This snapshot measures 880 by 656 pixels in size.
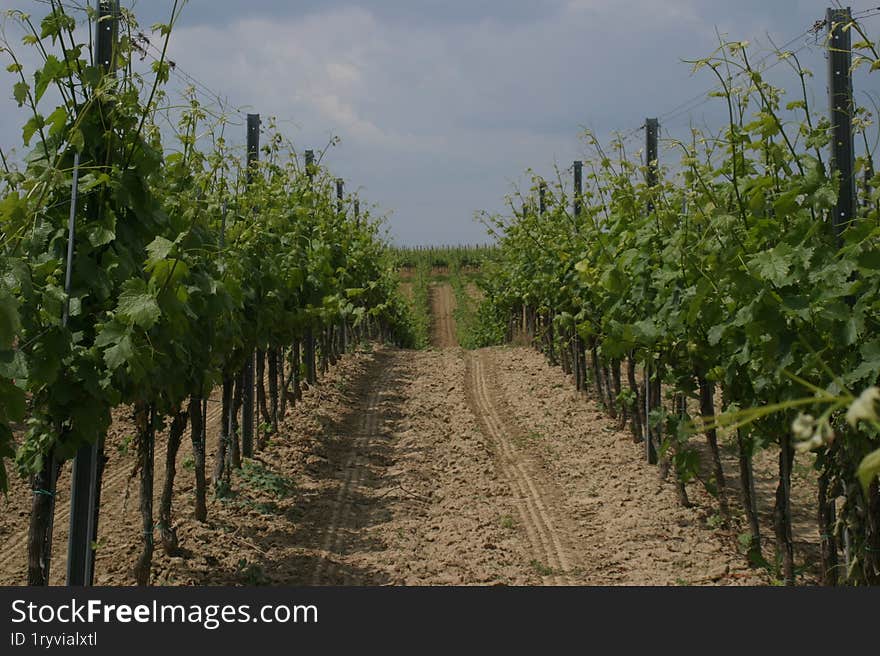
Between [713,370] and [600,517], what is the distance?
2.44 metres

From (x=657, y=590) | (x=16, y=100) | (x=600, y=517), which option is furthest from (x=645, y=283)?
(x=16, y=100)

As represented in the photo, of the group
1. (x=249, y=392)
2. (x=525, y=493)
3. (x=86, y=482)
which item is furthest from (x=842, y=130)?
(x=249, y=392)

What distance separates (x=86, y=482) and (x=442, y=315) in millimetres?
40744

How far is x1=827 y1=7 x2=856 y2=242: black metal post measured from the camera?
181 inches

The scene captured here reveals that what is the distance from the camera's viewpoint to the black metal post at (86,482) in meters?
4.38

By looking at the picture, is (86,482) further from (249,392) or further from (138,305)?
(249,392)

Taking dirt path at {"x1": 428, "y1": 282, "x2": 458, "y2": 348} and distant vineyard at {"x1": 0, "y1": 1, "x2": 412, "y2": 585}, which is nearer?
distant vineyard at {"x1": 0, "y1": 1, "x2": 412, "y2": 585}

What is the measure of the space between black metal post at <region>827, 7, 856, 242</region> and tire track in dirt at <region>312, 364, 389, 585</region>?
4.08m

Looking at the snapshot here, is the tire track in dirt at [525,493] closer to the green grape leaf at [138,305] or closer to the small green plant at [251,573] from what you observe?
the small green plant at [251,573]

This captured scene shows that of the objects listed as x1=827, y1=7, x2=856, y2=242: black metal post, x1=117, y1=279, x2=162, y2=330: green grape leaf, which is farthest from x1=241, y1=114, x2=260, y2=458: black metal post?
x1=827, y1=7, x2=856, y2=242: black metal post

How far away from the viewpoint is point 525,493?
862cm

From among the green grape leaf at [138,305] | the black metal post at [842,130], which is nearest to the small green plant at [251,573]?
the green grape leaf at [138,305]

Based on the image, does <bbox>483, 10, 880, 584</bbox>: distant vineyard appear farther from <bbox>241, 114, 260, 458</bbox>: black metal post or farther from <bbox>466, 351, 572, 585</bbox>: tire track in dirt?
<bbox>241, 114, 260, 458</bbox>: black metal post

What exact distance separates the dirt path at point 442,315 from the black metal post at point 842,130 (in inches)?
1307
